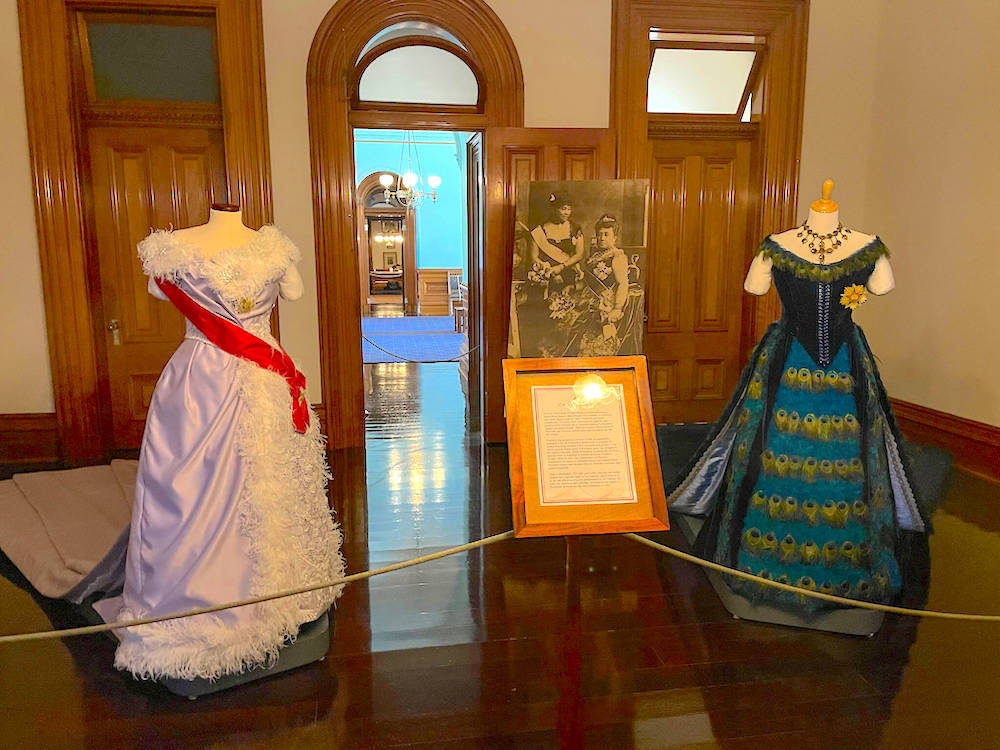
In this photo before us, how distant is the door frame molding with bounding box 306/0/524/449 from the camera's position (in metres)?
5.04

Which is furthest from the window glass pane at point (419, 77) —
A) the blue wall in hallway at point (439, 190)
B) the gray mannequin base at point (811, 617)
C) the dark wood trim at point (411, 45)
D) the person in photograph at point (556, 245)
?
the blue wall in hallway at point (439, 190)

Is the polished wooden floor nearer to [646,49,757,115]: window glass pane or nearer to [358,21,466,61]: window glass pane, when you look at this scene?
[358,21,466,61]: window glass pane

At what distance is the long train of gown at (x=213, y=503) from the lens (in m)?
2.35

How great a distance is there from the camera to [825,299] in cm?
288

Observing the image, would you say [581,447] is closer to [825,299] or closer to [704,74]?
[825,299]

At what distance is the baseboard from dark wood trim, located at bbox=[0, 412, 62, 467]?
626 centimetres

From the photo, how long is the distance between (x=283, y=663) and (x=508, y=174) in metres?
3.78

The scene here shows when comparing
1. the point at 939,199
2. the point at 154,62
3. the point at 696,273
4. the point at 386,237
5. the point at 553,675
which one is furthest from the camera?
the point at 386,237

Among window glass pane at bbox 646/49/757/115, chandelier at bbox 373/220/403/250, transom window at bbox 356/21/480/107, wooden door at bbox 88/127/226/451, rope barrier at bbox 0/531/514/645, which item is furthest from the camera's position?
chandelier at bbox 373/220/403/250

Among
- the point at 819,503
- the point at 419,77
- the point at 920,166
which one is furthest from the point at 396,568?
the point at 419,77

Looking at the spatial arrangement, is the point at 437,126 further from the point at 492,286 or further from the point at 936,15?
the point at 936,15

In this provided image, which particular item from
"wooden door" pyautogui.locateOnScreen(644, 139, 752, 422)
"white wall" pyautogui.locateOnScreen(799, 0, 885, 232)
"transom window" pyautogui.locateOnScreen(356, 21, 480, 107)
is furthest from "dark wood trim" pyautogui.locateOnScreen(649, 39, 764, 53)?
"transom window" pyautogui.locateOnScreen(356, 21, 480, 107)

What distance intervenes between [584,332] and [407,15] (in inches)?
101

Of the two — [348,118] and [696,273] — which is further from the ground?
[348,118]
